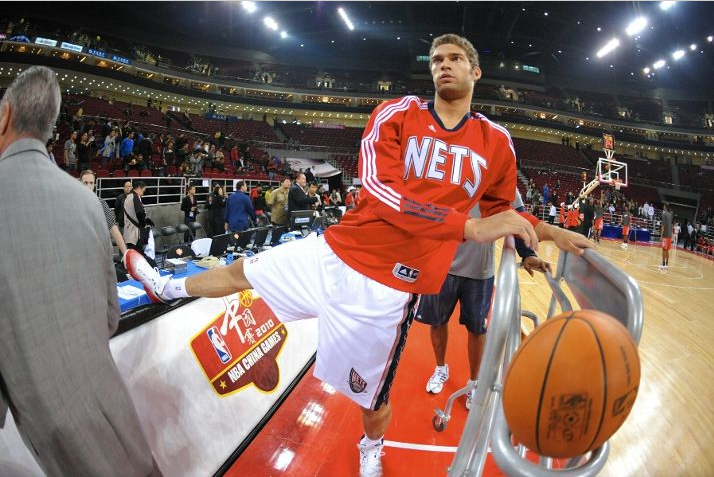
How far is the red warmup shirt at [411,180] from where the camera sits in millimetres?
1481

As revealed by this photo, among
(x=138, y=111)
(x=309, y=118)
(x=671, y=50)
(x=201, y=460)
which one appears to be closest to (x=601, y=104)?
(x=671, y=50)

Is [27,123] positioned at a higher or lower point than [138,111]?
lower

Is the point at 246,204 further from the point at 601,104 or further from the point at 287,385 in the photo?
the point at 601,104

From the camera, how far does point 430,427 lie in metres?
2.48

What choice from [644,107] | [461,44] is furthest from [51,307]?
[644,107]

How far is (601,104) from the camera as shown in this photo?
3616 centimetres

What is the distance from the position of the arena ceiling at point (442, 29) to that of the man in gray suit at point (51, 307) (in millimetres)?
25946

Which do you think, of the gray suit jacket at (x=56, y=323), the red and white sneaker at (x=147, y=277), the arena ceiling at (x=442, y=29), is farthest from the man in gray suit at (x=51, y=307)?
the arena ceiling at (x=442, y=29)

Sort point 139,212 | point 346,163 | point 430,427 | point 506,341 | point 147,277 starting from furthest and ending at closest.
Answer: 1. point 346,163
2. point 139,212
3. point 430,427
4. point 147,277
5. point 506,341

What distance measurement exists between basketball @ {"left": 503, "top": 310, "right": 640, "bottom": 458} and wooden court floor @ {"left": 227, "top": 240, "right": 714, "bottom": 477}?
1644 millimetres

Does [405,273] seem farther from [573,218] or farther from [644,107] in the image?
[644,107]

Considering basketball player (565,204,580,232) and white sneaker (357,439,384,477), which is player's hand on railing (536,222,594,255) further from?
basketball player (565,204,580,232)

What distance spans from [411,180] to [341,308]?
58 cm

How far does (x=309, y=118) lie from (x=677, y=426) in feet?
122
